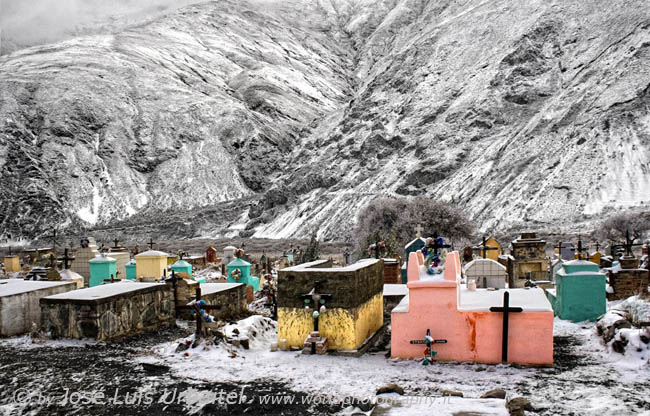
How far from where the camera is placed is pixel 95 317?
498 inches

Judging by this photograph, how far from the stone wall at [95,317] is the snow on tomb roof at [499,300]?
810 cm

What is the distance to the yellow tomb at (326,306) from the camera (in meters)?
11.7

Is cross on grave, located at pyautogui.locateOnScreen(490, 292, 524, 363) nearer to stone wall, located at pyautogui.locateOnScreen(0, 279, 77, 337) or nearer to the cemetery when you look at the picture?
the cemetery

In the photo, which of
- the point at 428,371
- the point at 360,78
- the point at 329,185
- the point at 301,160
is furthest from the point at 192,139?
the point at 428,371

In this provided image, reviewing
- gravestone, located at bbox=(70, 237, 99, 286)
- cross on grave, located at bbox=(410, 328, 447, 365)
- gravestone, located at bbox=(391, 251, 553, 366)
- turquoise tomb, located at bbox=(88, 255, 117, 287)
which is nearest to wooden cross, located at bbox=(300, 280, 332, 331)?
gravestone, located at bbox=(391, 251, 553, 366)

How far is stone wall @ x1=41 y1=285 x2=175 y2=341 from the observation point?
12688 mm

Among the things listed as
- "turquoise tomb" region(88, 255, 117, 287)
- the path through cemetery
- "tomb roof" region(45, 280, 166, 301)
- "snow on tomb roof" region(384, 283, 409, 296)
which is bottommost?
the path through cemetery

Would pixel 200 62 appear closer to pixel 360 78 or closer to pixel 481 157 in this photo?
pixel 360 78

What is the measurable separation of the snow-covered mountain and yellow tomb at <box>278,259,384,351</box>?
40.0 meters

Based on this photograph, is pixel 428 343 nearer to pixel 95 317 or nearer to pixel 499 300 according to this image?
pixel 499 300

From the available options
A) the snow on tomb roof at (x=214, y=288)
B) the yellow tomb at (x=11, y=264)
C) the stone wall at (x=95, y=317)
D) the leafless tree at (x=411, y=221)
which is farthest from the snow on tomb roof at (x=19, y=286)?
the leafless tree at (x=411, y=221)

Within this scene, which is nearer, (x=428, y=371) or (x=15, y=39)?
(x=428, y=371)

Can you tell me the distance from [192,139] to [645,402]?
85873mm

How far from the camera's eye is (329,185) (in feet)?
250
